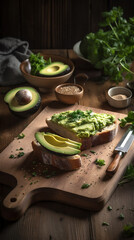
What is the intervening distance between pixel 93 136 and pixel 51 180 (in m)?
0.51

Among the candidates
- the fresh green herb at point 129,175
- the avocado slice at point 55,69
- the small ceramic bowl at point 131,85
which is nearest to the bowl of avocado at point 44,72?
the avocado slice at point 55,69

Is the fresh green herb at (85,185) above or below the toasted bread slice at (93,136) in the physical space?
below

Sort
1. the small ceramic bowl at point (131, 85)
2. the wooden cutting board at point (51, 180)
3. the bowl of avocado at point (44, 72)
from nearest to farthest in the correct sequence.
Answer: the wooden cutting board at point (51, 180) → the bowl of avocado at point (44, 72) → the small ceramic bowl at point (131, 85)

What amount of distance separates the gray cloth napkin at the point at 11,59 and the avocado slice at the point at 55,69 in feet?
1.10

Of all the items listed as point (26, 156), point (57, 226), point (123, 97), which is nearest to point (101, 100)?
point (123, 97)

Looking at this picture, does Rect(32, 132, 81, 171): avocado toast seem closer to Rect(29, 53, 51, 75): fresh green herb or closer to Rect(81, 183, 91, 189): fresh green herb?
Rect(81, 183, 91, 189): fresh green herb

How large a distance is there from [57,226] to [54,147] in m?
0.56

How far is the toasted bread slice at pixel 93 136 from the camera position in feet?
8.88

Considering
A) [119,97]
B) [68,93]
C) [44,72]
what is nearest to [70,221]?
[68,93]

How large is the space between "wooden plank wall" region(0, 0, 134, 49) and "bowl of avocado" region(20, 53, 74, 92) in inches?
34.6

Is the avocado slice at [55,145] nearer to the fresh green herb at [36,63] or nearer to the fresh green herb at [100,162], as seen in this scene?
the fresh green herb at [100,162]

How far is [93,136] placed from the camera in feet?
8.91

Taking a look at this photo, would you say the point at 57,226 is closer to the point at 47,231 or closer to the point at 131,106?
the point at 47,231

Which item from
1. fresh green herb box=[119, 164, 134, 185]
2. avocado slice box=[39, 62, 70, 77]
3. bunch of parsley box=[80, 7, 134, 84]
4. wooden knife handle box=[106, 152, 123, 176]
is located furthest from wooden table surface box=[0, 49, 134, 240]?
avocado slice box=[39, 62, 70, 77]
